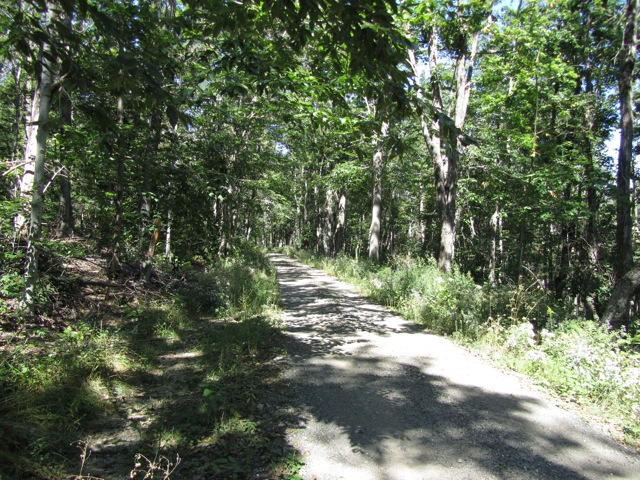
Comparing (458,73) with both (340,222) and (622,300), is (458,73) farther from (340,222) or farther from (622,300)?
(340,222)

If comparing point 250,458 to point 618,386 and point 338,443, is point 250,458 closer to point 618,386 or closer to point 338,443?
point 338,443

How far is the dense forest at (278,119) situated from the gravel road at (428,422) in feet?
6.70

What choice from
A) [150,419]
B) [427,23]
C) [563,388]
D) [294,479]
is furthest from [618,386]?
[427,23]

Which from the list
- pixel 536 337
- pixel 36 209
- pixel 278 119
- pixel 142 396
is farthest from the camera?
pixel 278 119

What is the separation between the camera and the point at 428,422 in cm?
388

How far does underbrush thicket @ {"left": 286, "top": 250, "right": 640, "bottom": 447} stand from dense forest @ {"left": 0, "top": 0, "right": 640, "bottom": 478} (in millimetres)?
256

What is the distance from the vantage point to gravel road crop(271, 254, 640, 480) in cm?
314

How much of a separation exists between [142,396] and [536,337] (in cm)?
655

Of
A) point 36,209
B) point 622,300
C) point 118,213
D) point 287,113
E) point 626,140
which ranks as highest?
point 626,140

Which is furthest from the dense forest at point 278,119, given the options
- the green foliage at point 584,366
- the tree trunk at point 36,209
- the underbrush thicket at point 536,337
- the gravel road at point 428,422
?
the gravel road at point 428,422

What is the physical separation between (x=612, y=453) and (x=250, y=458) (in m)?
3.53

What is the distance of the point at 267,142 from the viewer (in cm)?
1983

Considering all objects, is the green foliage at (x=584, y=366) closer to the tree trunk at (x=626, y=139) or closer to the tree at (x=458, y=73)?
the tree at (x=458, y=73)

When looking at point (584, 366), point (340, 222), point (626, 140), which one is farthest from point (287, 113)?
point (340, 222)
